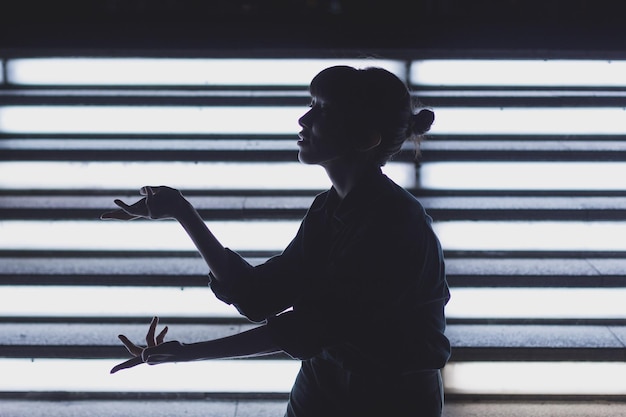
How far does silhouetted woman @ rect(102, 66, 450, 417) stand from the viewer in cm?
119

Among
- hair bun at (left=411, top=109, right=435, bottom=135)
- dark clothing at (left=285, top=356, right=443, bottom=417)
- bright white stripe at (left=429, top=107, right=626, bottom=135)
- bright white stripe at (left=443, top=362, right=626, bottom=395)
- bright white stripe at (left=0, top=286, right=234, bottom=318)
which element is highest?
bright white stripe at (left=429, top=107, right=626, bottom=135)

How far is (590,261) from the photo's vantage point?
3.76 meters

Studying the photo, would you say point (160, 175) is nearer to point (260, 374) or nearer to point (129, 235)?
point (129, 235)

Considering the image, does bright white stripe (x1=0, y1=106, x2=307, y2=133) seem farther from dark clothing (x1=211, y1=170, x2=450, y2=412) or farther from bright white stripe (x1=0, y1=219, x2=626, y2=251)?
dark clothing (x1=211, y1=170, x2=450, y2=412)

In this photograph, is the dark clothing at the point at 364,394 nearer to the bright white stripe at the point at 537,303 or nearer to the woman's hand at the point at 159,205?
the woman's hand at the point at 159,205

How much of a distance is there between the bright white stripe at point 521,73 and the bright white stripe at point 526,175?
0.64 meters

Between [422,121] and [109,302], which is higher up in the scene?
[109,302]

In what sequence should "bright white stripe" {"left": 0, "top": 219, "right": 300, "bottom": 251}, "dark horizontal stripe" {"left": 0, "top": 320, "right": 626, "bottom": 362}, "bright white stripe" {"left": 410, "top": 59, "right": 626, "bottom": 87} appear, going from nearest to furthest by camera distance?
"dark horizontal stripe" {"left": 0, "top": 320, "right": 626, "bottom": 362}
"bright white stripe" {"left": 0, "top": 219, "right": 300, "bottom": 251}
"bright white stripe" {"left": 410, "top": 59, "right": 626, "bottom": 87}

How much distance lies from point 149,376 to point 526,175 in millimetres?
2194

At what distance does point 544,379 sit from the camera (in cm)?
341

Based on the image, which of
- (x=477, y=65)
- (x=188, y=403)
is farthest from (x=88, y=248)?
(x=477, y=65)

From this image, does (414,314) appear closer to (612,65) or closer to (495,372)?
(495,372)

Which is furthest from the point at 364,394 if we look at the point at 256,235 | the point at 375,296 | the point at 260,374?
the point at 256,235

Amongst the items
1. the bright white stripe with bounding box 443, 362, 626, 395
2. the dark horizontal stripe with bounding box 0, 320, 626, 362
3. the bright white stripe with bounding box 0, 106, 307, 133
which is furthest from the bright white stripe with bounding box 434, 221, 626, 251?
the bright white stripe with bounding box 0, 106, 307, 133
